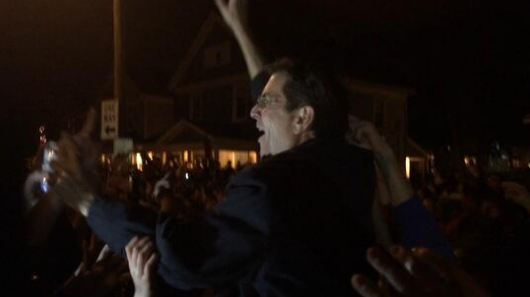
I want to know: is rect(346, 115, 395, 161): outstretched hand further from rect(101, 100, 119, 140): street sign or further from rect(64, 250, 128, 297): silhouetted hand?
rect(101, 100, 119, 140): street sign

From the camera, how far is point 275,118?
2328 mm

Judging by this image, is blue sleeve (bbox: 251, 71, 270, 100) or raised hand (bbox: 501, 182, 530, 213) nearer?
blue sleeve (bbox: 251, 71, 270, 100)

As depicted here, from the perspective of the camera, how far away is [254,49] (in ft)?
9.93

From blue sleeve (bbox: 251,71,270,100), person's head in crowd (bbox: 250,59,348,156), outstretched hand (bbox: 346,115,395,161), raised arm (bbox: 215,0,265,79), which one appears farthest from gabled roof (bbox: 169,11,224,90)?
person's head in crowd (bbox: 250,59,348,156)

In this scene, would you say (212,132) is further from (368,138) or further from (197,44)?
(368,138)

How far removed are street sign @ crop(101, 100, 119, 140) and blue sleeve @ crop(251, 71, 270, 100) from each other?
9.06 m

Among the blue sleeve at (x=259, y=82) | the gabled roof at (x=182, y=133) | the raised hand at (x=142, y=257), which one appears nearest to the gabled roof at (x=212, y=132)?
the gabled roof at (x=182, y=133)

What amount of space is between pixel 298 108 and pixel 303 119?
4 centimetres

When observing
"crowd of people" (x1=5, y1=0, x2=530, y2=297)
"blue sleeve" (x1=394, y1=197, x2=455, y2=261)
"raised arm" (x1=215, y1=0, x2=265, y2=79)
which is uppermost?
"raised arm" (x1=215, y1=0, x2=265, y2=79)

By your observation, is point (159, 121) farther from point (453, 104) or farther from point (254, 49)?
point (254, 49)

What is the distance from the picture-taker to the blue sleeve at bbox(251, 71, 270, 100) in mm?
2561

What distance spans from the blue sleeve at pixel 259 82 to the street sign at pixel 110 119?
29.7 ft

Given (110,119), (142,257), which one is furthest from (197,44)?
(142,257)

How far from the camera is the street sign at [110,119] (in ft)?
38.0
